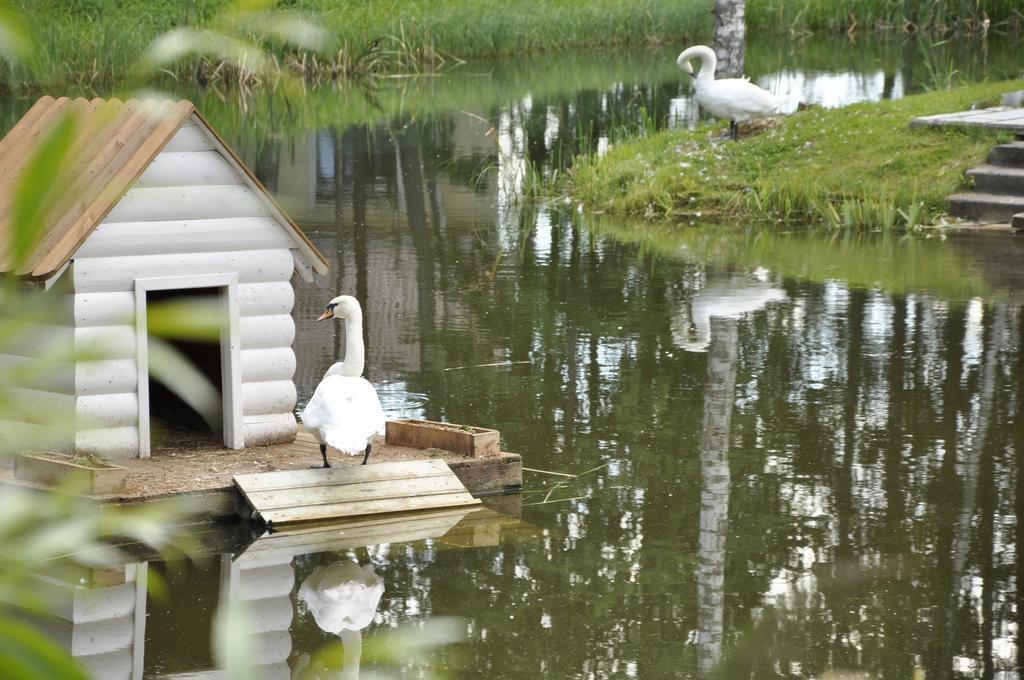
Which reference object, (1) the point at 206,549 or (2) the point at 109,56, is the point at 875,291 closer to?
(1) the point at 206,549

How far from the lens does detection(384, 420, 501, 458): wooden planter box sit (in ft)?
24.6

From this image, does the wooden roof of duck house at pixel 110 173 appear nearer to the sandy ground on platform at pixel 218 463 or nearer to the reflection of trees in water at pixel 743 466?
the sandy ground on platform at pixel 218 463

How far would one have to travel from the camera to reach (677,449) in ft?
26.4

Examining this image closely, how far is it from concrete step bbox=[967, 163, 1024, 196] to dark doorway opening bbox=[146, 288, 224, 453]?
8.82 metres

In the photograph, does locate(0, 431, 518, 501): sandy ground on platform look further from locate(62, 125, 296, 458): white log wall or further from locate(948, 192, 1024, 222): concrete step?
locate(948, 192, 1024, 222): concrete step

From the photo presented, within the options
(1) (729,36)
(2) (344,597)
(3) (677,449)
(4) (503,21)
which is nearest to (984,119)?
(1) (729,36)

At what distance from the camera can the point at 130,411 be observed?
7352 mm

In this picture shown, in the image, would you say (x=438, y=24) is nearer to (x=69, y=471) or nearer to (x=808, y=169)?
(x=808, y=169)

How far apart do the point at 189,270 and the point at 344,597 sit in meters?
2.22

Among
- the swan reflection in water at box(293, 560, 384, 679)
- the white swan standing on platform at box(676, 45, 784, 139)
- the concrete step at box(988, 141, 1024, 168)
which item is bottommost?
the swan reflection in water at box(293, 560, 384, 679)

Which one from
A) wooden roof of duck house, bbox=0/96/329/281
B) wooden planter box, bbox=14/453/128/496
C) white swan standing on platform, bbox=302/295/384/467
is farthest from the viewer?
wooden roof of duck house, bbox=0/96/329/281

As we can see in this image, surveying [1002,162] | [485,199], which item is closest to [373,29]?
[485,199]

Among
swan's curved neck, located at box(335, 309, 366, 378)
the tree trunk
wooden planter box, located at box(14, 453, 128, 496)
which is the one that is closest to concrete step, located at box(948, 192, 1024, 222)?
the tree trunk

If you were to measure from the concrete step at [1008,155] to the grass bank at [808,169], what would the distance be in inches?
8.5
